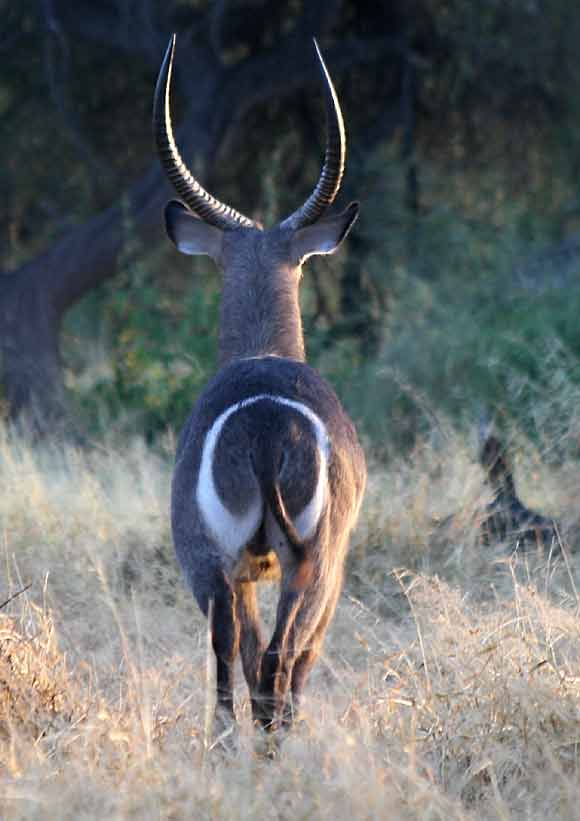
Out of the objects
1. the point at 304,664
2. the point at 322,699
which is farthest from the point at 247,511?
the point at 322,699

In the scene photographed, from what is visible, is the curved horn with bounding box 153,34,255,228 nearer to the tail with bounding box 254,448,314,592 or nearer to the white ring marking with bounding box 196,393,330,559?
the white ring marking with bounding box 196,393,330,559

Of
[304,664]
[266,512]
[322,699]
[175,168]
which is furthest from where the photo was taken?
[175,168]

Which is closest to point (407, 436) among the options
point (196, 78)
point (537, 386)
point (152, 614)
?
point (537, 386)

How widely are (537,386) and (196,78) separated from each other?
15.6ft

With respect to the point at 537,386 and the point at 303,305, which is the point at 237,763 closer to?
the point at 537,386

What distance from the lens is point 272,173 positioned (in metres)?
10.1

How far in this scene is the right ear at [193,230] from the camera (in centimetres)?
593

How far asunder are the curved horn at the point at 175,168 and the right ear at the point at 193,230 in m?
0.04

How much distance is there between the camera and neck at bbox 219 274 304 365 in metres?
5.36

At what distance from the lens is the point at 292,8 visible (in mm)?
11492

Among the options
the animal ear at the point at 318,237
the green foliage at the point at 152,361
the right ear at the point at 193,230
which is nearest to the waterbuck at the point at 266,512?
the animal ear at the point at 318,237

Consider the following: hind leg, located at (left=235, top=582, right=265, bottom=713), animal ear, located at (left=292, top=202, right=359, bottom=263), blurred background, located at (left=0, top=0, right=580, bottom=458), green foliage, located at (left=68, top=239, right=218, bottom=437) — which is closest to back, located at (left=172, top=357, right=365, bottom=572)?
hind leg, located at (left=235, top=582, right=265, bottom=713)

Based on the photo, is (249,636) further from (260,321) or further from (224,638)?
(260,321)

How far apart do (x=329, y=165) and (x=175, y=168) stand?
1.94 feet
